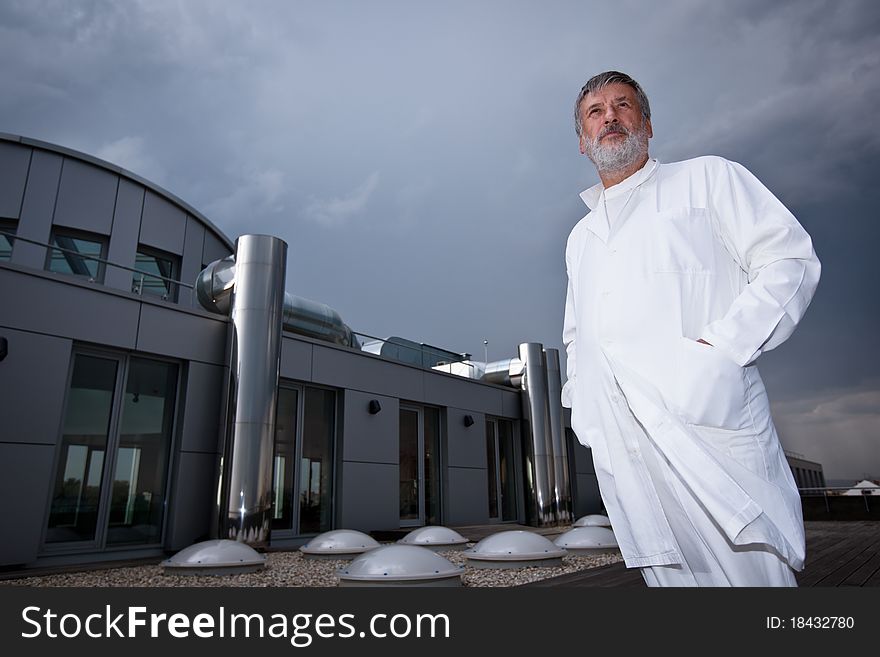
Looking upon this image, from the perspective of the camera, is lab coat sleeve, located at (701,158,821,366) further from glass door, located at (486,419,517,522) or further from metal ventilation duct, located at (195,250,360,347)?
glass door, located at (486,419,517,522)

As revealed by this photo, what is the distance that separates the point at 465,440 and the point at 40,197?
10.2 meters

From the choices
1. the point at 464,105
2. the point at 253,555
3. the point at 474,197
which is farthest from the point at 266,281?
the point at 474,197

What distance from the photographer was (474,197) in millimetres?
38062

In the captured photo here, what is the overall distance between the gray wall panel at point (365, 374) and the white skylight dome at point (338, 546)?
2.91 metres

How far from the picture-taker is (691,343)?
0.89 metres

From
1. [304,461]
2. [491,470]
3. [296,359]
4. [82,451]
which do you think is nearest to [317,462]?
[304,461]

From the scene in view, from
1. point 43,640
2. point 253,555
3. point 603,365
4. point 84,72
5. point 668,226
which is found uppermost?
point 84,72

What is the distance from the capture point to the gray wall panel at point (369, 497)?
8750 millimetres

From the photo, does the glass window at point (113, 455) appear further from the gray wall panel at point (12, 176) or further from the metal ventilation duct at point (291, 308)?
the gray wall panel at point (12, 176)

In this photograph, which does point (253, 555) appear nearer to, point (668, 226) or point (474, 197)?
point (668, 226)

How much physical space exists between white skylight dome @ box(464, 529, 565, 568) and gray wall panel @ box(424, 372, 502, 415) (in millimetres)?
5223

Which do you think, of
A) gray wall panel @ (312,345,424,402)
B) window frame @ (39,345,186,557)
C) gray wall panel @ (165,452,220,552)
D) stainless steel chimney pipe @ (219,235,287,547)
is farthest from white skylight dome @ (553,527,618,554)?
window frame @ (39,345,186,557)

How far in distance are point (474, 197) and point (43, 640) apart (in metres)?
38.7

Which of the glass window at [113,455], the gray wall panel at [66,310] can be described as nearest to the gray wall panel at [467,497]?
the glass window at [113,455]
